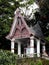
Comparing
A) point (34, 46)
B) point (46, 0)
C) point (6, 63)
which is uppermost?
point (46, 0)

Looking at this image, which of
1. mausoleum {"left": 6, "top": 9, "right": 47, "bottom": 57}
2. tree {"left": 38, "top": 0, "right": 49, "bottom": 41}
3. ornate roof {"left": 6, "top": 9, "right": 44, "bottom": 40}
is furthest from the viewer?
tree {"left": 38, "top": 0, "right": 49, "bottom": 41}

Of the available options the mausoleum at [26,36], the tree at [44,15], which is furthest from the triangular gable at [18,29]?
the tree at [44,15]

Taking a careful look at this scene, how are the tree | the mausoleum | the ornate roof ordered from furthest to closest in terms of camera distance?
the tree
the ornate roof
the mausoleum

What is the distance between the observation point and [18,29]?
24.8 meters

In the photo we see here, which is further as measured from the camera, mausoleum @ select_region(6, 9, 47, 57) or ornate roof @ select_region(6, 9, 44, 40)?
ornate roof @ select_region(6, 9, 44, 40)

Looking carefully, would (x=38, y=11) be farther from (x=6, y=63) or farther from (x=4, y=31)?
(x=6, y=63)

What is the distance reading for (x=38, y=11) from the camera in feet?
87.2

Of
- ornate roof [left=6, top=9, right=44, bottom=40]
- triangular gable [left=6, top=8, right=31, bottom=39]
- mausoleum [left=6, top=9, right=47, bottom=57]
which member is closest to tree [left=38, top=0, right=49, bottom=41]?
mausoleum [left=6, top=9, right=47, bottom=57]

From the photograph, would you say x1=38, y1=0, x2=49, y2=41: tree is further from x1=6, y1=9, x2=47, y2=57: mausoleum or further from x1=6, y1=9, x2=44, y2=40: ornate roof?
x1=6, y1=9, x2=44, y2=40: ornate roof

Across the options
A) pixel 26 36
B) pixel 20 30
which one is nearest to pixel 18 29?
pixel 20 30

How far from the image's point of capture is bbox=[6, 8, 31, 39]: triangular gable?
958 inches

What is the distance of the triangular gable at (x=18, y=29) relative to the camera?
24.3m

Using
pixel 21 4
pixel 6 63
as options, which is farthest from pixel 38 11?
pixel 6 63

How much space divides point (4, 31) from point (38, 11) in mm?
3163
